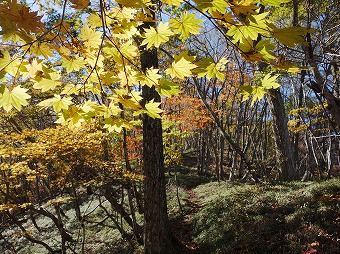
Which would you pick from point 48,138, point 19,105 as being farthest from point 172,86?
point 48,138

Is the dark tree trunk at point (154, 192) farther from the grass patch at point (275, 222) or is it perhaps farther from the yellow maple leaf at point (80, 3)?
the yellow maple leaf at point (80, 3)

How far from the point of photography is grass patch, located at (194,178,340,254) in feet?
19.7

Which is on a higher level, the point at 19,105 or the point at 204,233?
the point at 19,105

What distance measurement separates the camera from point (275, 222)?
702 cm

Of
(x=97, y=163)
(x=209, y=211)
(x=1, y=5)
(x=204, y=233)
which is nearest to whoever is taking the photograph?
(x=1, y=5)

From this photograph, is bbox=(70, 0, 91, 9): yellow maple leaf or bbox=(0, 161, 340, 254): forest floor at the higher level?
bbox=(70, 0, 91, 9): yellow maple leaf

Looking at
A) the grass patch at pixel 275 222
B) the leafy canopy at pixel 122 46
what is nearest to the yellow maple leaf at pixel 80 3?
the leafy canopy at pixel 122 46

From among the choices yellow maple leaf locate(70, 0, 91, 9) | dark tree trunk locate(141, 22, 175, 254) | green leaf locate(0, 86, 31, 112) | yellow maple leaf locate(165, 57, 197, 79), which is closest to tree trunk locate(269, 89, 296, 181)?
dark tree trunk locate(141, 22, 175, 254)

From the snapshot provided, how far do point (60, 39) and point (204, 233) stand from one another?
26.2 feet

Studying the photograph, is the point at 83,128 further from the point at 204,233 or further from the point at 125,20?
the point at 125,20

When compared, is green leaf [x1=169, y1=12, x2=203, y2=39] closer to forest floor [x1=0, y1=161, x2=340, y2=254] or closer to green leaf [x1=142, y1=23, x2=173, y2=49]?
green leaf [x1=142, y1=23, x2=173, y2=49]

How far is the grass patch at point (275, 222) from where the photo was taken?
600 cm

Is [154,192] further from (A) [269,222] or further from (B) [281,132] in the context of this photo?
(B) [281,132]

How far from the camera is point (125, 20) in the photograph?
1.37m
